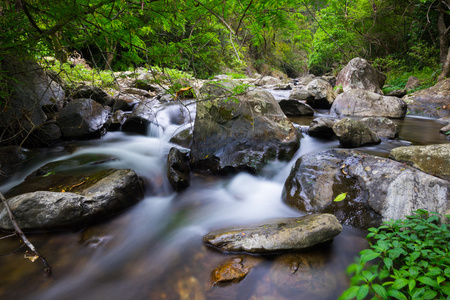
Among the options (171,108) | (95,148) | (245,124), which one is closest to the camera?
(245,124)

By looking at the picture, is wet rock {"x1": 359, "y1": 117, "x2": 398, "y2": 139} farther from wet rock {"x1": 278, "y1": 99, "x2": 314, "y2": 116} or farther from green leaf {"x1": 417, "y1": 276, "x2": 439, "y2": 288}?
green leaf {"x1": 417, "y1": 276, "x2": 439, "y2": 288}

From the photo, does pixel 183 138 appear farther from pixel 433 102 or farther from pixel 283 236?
pixel 433 102

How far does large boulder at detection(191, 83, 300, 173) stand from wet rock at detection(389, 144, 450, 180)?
1804 mm

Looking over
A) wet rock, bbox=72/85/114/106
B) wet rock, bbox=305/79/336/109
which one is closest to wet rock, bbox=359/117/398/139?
wet rock, bbox=305/79/336/109

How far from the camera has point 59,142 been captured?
220 inches

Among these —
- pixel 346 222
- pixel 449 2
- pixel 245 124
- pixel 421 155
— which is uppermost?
pixel 449 2

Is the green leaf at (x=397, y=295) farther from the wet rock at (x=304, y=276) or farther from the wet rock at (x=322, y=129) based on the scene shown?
the wet rock at (x=322, y=129)

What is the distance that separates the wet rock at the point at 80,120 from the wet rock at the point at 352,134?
6.11 metres

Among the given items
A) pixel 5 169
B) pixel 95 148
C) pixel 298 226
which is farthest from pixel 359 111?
pixel 5 169

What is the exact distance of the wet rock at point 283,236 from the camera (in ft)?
7.67

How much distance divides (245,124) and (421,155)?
2.77m

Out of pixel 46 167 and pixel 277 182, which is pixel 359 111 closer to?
pixel 277 182

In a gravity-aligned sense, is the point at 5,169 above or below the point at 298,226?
above

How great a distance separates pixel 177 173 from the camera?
405 centimetres
